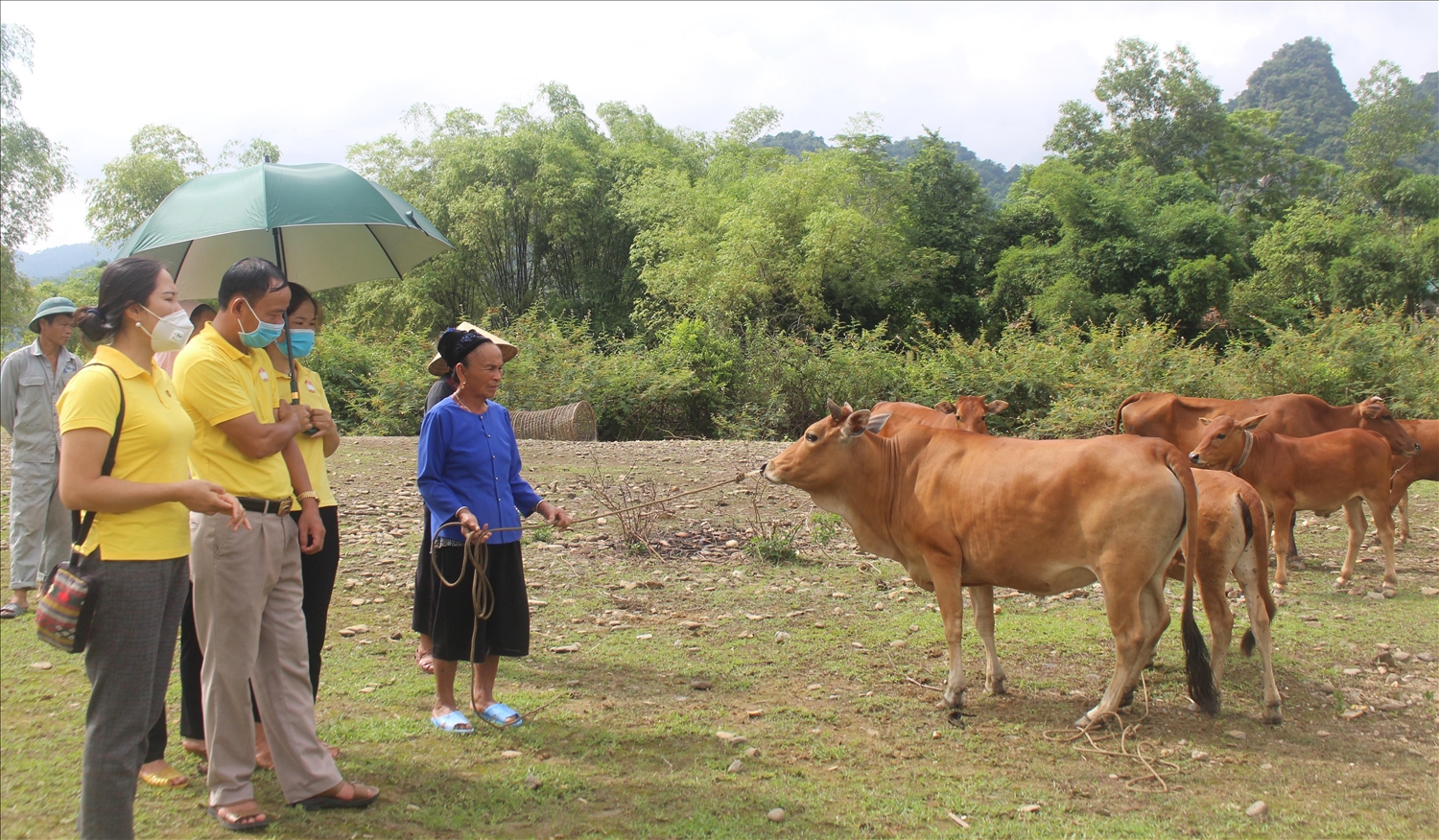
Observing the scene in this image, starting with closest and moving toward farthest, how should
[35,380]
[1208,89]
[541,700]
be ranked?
1. [541,700]
2. [35,380]
3. [1208,89]

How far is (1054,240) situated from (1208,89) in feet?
54.3

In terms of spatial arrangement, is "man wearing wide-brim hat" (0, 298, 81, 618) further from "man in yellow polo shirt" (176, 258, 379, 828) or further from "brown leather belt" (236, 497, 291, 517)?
"brown leather belt" (236, 497, 291, 517)

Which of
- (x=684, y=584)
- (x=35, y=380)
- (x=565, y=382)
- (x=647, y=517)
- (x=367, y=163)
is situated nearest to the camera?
(x=35, y=380)

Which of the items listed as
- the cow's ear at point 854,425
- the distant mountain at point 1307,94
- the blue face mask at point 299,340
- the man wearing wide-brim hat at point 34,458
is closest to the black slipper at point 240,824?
the blue face mask at point 299,340

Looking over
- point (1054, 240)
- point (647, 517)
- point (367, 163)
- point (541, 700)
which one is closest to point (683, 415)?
point (647, 517)

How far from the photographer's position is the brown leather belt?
12.6 ft

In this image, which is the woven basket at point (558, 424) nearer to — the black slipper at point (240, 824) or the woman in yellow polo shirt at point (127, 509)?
the black slipper at point (240, 824)

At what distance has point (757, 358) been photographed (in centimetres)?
2178

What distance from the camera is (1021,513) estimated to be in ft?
17.4

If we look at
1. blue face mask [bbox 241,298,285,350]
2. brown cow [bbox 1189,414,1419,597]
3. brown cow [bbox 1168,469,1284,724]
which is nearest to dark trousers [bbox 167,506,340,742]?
blue face mask [bbox 241,298,285,350]

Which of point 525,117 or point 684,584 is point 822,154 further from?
point 684,584

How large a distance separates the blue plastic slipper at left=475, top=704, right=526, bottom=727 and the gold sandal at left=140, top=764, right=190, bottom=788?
134cm

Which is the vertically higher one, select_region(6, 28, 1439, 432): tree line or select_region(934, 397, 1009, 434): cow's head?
select_region(6, 28, 1439, 432): tree line

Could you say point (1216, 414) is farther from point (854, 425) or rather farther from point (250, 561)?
point (250, 561)
